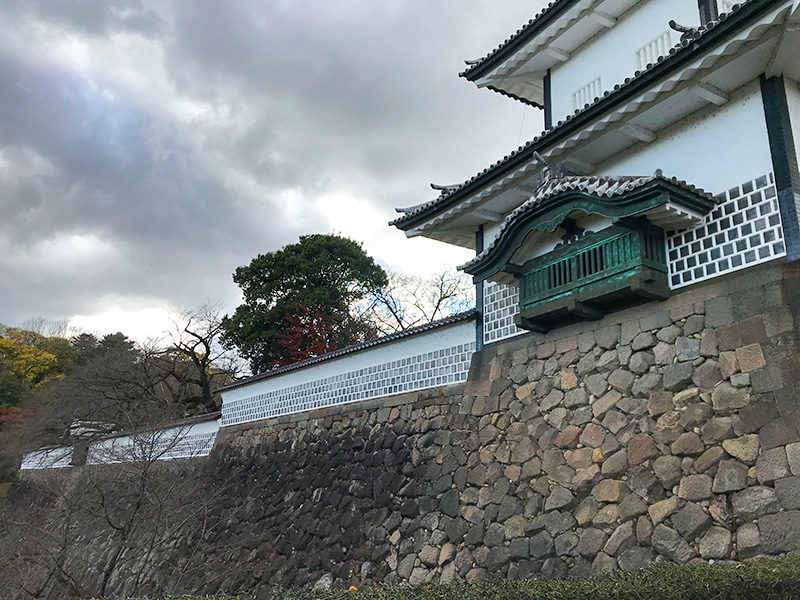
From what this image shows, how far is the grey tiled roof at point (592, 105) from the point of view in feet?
17.3

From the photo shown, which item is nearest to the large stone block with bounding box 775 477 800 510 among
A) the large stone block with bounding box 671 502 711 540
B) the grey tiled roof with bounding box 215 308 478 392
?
the large stone block with bounding box 671 502 711 540

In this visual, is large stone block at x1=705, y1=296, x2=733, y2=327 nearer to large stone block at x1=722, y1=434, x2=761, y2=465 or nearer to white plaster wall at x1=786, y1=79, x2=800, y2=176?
large stone block at x1=722, y1=434, x2=761, y2=465

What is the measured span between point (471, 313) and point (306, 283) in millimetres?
14634

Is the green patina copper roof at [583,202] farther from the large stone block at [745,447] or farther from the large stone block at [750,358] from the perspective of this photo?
the large stone block at [745,447]

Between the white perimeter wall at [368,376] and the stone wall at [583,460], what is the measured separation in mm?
349

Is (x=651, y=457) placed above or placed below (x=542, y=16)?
below

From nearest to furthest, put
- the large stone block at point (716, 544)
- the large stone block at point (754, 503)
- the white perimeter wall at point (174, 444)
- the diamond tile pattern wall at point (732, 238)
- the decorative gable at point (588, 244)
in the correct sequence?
the large stone block at point (754, 503) < the large stone block at point (716, 544) < the diamond tile pattern wall at point (732, 238) < the decorative gable at point (588, 244) < the white perimeter wall at point (174, 444)

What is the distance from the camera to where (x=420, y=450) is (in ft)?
28.3

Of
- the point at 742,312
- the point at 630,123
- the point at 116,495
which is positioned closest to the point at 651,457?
the point at 742,312

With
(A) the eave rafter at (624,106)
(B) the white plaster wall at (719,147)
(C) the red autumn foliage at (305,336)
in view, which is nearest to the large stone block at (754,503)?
(B) the white plaster wall at (719,147)

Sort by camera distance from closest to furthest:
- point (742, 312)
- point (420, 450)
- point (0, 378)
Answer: point (742, 312) → point (420, 450) → point (0, 378)

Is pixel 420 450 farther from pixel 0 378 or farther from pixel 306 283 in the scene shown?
pixel 0 378

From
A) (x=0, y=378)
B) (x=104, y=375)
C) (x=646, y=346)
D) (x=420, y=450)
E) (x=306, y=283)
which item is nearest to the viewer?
(x=646, y=346)

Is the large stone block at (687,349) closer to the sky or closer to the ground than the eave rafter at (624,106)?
closer to the ground
